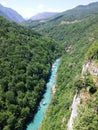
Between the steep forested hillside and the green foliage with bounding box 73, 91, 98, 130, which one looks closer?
the green foliage with bounding box 73, 91, 98, 130

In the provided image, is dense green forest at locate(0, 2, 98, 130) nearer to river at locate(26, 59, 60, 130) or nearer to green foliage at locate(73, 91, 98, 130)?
green foliage at locate(73, 91, 98, 130)

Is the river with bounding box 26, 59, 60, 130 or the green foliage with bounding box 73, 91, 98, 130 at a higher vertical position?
the green foliage with bounding box 73, 91, 98, 130

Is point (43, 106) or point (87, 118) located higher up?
point (87, 118)

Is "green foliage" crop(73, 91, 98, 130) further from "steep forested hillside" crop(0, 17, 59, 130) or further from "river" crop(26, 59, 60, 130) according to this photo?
"river" crop(26, 59, 60, 130)

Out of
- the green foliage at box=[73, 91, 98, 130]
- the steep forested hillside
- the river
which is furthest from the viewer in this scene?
the river

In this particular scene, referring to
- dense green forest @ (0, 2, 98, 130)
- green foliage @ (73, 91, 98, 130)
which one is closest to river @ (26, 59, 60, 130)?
dense green forest @ (0, 2, 98, 130)

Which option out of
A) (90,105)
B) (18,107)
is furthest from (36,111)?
(90,105)

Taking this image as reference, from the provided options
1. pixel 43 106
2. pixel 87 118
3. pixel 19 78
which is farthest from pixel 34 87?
pixel 87 118

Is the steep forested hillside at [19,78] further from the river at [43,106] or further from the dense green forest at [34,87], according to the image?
the river at [43,106]

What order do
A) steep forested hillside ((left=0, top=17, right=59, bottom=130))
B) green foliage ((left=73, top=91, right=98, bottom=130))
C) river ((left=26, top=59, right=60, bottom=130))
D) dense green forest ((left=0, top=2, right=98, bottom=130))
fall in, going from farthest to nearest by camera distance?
river ((left=26, top=59, right=60, bottom=130))
steep forested hillside ((left=0, top=17, right=59, bottom=130))
dense green forest ((left=0, top=2, right=98, bottom=130))
green foliage ((left=73, top=91, right=98, bottom=130))

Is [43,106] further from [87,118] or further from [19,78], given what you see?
[87,118]
